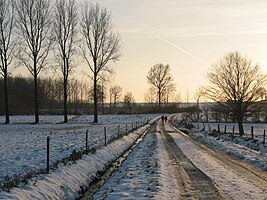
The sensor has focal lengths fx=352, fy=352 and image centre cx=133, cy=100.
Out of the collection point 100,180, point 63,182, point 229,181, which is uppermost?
point 63,182

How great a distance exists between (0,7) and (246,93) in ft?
116

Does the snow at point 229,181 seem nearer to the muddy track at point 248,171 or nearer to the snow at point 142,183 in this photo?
the muddy track at point 248,171

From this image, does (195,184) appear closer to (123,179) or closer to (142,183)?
(142,183)

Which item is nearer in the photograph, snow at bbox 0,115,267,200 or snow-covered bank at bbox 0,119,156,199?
snow-covered bank at bbox 0,119,156,199

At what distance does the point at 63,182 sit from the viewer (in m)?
10.9

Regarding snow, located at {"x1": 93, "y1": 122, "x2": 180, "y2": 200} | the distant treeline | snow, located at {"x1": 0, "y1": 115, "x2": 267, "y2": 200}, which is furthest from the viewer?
the distant treeline

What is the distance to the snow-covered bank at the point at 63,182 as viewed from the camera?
8859 mm

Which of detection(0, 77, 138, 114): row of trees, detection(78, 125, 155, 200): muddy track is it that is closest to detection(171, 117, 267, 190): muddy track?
detection(78, 125, 155, 200): muddy track

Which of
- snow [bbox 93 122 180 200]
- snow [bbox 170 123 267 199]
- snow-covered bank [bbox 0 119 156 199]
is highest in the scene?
snow-covered bank [bbox 0 119 156 199]

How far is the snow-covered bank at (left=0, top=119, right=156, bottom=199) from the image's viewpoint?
8.86m

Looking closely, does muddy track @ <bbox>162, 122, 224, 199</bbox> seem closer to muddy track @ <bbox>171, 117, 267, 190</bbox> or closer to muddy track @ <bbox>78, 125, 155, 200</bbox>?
→ muddy track @ <bbox>171, 117, 267, 190</bbox>

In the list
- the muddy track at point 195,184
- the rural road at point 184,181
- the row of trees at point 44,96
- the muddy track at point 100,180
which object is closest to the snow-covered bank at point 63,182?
the muddy track at point 100,180

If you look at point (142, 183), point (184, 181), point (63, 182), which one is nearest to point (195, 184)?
point (184, 181)

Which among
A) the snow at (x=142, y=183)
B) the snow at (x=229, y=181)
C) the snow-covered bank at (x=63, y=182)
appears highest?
the snow-covered bank at (x=63, y=182)
